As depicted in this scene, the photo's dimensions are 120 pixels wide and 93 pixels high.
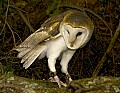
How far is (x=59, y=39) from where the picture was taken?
88.5 inches

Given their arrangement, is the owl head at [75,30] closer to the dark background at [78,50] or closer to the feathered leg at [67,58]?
the feathered leg at [67,58]

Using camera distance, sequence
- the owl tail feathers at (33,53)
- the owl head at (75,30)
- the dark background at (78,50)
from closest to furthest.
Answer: the owl head at (75,30), the owl tail feathers at (33,53), the dark background at (78,50)

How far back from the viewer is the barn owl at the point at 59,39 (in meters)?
2.16

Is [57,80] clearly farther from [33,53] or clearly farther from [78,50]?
→ [78,50]

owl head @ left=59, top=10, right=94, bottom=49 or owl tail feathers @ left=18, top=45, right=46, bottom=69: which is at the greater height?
owl head @ left=59, top=10, right=94, bottom=49

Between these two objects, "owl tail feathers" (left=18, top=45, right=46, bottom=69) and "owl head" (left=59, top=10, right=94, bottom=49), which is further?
"owl tail feathers" (left=18, top=45, right=46, bottom=69)

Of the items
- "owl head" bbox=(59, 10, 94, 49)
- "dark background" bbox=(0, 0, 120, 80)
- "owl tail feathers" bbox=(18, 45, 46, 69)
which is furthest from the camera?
"dark background" bbox=(0, 0, 120, 80)

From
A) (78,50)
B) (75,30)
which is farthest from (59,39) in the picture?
(78,50)

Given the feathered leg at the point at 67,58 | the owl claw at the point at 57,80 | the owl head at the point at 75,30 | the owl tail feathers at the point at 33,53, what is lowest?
the owl claw at the point at 57,80

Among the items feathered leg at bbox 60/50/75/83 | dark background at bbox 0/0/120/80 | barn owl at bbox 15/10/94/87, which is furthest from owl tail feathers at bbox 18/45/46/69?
dark background at bbox 0/0/120/80

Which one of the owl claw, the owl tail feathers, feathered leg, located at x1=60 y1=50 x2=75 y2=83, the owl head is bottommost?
the owl claw

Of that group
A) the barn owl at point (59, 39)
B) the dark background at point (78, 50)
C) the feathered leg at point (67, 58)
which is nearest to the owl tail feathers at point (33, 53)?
the barn owl at point (59, 39)

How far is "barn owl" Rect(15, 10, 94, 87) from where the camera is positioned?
216cm

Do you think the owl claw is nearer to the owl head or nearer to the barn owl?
the barn owl
